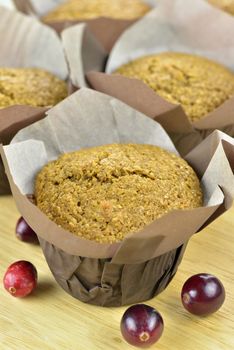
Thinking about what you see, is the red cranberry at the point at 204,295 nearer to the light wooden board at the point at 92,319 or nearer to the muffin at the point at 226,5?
the light wooden board at the point at 92,319

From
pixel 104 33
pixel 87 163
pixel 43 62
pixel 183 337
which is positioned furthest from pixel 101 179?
pixel 104 33

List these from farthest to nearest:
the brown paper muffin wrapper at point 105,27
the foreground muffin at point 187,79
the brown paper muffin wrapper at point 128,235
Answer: the brown paper muffin wrapper at point 105,27
the foreground muffin at point 187,79
the brown paper muffin wrapper at point 128,235

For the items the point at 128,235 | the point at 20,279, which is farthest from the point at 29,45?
the point at 128,235

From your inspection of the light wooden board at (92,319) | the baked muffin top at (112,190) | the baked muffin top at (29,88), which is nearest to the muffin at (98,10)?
the baked muffin top at (29,88)

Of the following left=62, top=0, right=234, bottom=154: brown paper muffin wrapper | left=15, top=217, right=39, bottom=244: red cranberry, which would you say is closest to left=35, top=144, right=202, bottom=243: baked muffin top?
left=15, top=217, right=39, bottom=244: red cranberry

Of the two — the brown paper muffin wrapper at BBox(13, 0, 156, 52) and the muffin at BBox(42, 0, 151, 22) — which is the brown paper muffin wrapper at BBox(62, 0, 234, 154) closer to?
the brown paper muffin wrapper at BBox(13, 0, 156, 52)

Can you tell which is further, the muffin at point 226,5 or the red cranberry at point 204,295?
the muffin at point 226,5

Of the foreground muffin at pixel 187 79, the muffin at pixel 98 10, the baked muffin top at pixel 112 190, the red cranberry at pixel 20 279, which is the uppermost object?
the baked muffin top at pixel 112 190

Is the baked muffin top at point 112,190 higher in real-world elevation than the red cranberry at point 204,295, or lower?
higher
